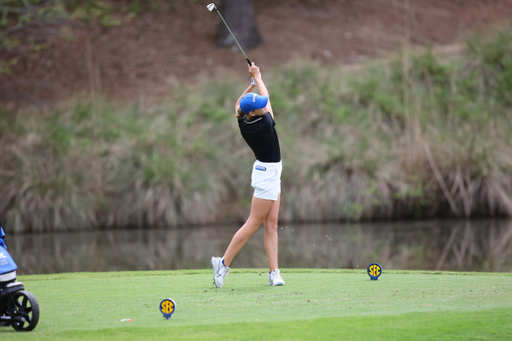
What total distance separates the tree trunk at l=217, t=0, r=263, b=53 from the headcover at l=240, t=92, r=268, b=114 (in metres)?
15.6

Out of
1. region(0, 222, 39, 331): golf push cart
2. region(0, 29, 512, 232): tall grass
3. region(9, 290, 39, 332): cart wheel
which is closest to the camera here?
region(9, 290, 39, 332): cart wheel

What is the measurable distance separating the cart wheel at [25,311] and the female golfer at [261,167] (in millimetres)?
1820

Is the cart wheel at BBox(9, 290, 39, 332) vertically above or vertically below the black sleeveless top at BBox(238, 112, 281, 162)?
below

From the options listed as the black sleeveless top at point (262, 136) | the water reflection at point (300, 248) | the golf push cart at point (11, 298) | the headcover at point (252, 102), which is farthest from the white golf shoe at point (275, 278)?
the water reflection at point (300, 248)

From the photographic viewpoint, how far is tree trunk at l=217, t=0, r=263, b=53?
2034cm

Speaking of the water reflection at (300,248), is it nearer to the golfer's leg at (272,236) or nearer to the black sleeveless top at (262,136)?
the golfer's leg at (272,236)

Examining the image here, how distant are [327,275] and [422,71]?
1167cm

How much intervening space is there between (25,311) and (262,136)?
7.78ft

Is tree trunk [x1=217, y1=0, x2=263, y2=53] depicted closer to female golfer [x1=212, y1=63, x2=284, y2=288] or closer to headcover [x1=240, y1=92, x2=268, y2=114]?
female golfer [x1=212, y1=63, x2=284, y2=288]

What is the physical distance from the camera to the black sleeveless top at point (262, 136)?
514 centimetres

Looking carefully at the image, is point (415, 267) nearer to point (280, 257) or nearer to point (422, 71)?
point (280, 257)

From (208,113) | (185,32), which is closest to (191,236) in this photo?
(208,113)

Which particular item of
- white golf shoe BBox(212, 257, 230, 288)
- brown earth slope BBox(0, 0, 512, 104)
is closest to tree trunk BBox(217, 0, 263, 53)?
brown earth slope BBox(0, 0, 512, 104)

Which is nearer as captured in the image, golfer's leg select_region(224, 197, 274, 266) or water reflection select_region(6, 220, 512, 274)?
golfer's leg select_region(224, 197, 274, 266)
